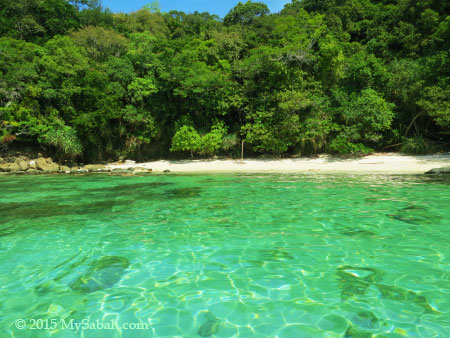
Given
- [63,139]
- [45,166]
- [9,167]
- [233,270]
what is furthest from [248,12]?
[233,270]

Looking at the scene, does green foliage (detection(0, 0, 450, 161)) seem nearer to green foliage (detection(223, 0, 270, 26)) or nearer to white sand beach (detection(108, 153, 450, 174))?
white sand beach (detection(108, 153, 450, 174))

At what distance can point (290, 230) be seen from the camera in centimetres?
493

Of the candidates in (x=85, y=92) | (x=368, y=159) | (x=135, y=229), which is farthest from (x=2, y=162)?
(x=368, y=159)

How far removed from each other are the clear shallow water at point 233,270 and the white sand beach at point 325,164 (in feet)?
28.7

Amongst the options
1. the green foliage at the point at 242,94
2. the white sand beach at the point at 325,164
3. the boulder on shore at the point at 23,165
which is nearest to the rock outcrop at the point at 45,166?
the boulder on shore at the point at 23,165

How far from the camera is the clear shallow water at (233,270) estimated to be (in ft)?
8.04

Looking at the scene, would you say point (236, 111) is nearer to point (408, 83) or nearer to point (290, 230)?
point (408, 83)

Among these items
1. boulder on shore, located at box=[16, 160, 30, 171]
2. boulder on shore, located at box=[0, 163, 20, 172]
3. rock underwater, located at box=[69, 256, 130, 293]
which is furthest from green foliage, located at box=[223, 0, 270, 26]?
rock underwater, located at box=[69, 256, 130, 293]

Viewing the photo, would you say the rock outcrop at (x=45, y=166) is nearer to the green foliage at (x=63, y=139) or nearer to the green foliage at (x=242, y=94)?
the green foliage at (x=63, y=139)

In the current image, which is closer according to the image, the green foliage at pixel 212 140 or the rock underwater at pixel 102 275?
the rock underwater at pixel 102 275

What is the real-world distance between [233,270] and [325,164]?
1515cm

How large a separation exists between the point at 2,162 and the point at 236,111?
18.8 metres

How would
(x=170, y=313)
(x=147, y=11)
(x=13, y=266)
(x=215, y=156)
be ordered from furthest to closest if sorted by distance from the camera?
1. (x=147, y=11)
2. (x=215, y=156)
3. (x=13, y=266)
4. (x=170, y=313)

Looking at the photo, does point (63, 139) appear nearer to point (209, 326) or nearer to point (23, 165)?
point (23, 165)
